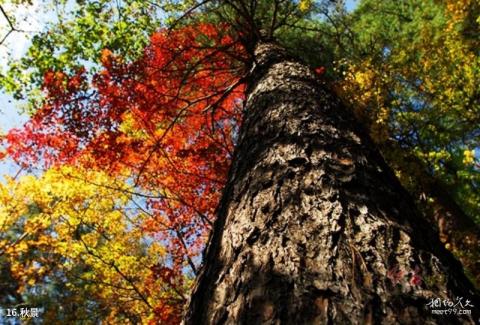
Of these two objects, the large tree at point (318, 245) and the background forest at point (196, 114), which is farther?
the background forest at point (196, 114)

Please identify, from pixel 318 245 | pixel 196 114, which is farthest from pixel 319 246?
pixel 196 114

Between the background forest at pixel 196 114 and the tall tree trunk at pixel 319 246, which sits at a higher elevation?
the background forest at pixel 196 114

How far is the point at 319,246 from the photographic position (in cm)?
148

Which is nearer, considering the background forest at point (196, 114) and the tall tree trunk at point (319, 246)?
the tall tree trunk at point (319, 246)

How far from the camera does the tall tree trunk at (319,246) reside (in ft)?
4.05

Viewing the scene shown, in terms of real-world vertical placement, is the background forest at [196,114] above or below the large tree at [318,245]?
above

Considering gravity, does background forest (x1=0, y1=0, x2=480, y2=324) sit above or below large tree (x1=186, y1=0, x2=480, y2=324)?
above

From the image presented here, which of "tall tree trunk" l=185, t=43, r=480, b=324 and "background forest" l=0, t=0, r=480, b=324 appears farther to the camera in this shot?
"background forest" l=0, t=0, r=480, b=324

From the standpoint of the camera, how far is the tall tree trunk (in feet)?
4.05

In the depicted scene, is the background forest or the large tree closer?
the large tree

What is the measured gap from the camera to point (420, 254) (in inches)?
58.7

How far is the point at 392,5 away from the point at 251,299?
634 inches

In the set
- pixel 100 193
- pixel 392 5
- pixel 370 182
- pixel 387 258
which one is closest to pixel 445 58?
pixel 392 5

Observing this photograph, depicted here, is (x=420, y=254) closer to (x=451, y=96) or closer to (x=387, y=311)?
(x=387, y=311)
